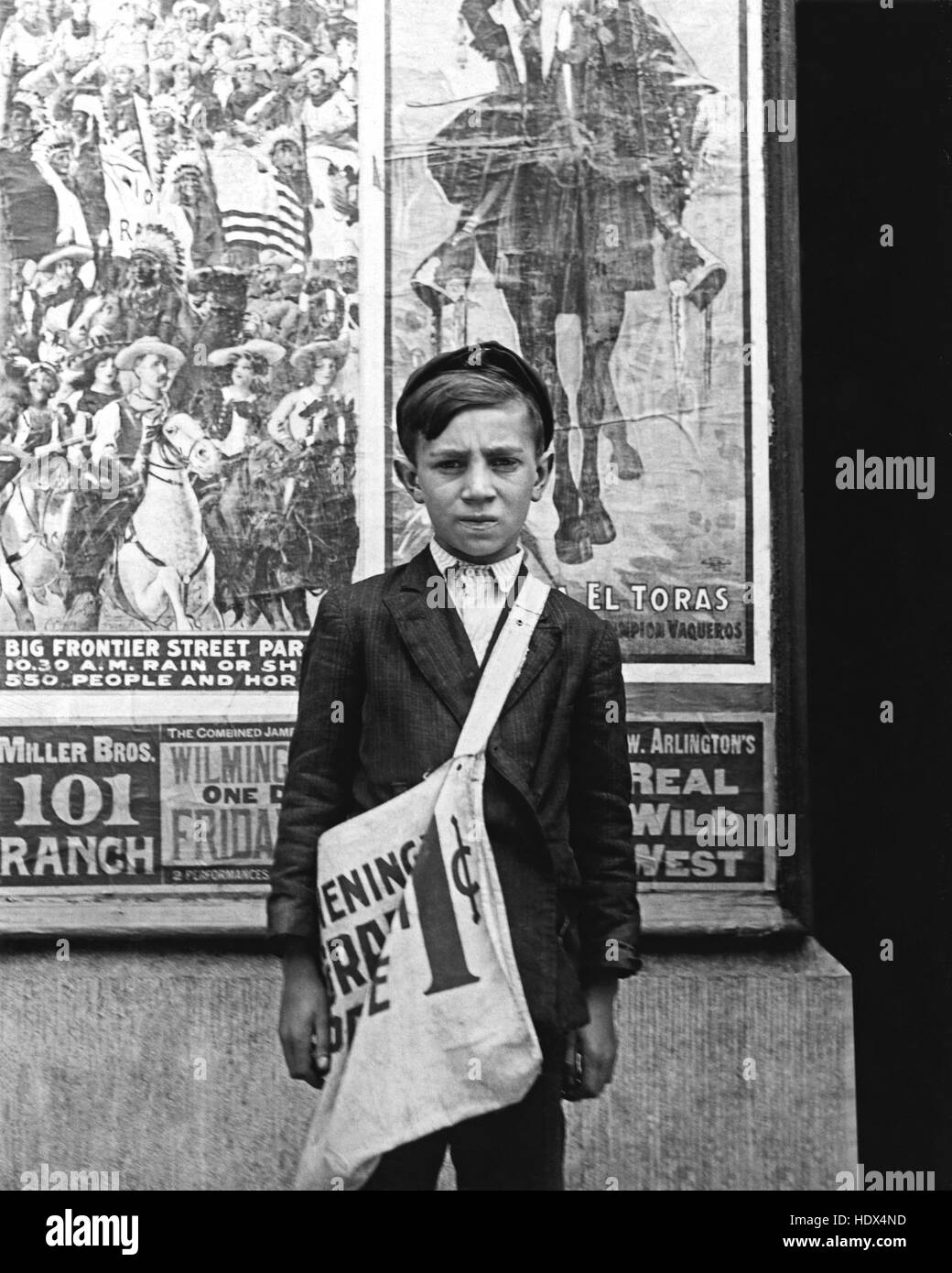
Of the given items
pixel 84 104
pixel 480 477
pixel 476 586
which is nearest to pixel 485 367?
pixel 480 477

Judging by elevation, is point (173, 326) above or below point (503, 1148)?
above

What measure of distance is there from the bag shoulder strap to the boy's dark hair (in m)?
0.39

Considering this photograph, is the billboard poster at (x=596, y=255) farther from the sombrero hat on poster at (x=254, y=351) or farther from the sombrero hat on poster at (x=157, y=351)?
the sombrero hat on poster at (x=157, y=351)

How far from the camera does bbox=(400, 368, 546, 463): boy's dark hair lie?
→ 3500 millimetres

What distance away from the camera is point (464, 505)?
351 centimetres

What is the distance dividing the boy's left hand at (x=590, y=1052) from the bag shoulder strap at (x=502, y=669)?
0.68 metres

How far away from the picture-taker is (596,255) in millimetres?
4543

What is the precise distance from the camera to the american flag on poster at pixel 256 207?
4.54 m

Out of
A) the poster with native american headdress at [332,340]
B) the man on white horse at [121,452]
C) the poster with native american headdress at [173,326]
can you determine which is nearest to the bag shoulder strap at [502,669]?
the poster with native american headdress at [332,340]

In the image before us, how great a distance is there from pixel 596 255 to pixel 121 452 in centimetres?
163

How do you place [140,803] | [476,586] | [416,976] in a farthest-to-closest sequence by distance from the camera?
[140,803]
[476,586]
[416,976]

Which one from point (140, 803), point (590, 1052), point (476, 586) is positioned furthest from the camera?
point (140, 803)

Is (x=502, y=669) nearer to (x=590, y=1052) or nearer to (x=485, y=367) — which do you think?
(x=485, y=367)
